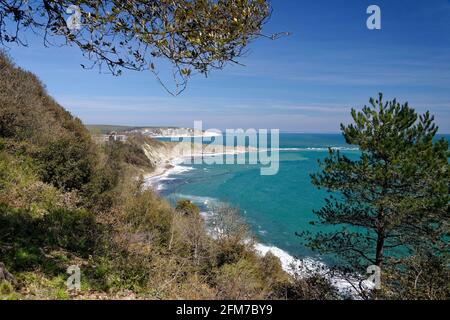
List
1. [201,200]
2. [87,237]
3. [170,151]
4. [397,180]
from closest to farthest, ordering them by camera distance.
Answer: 1. [87,237]
2. [397,180]
3. [201,200]
4. [170,151]

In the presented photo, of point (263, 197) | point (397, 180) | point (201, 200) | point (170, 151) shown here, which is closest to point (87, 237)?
point (397, 180)

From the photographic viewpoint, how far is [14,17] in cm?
472

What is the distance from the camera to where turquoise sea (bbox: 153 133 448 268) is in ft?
114

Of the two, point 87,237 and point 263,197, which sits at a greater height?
point 87,237

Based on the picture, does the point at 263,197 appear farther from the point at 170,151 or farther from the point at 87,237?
the point at 170,151

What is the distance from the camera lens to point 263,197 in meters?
55.2

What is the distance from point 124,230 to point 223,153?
13224 cm

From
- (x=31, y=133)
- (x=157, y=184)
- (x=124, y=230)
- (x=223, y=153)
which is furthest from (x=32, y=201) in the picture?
(x=223, y=153)

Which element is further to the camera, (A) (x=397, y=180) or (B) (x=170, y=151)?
(B) (x=170, y=151)

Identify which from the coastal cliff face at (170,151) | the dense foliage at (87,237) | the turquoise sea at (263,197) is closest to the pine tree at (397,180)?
the dense foliage at (87,237)

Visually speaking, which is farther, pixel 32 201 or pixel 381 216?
pixel 381 216

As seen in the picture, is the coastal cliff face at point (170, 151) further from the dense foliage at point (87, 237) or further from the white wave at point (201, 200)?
the dense foliage at point (87, 237)
